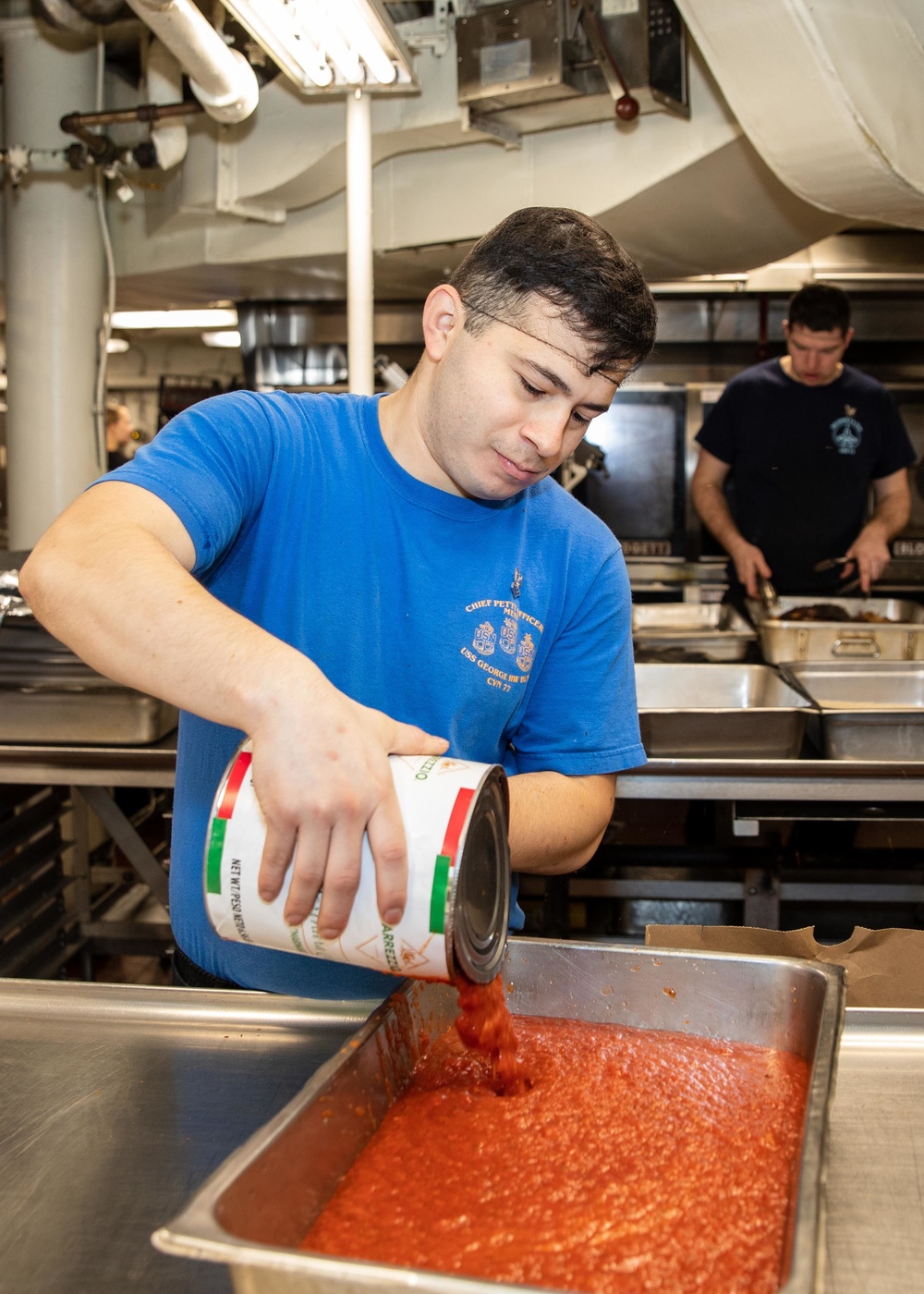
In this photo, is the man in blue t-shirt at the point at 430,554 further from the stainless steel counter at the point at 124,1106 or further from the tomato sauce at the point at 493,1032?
the tomato sauce at the point at 493,1032

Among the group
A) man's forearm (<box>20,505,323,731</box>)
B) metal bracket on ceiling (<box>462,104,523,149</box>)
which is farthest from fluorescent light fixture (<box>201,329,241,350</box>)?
man's forearm (<box>20,505,323,731</box>)

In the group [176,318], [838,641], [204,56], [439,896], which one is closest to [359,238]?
[204,56]

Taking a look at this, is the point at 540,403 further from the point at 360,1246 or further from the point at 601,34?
the point at 601,34

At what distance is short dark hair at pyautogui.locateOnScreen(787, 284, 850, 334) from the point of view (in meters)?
3.71

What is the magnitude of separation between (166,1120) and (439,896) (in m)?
0.46

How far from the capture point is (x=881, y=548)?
12.7ft

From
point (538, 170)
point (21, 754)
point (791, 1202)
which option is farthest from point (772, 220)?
point (791, 1202)

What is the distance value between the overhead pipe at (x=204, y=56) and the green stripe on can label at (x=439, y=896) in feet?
7.47

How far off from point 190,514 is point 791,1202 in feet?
2.75

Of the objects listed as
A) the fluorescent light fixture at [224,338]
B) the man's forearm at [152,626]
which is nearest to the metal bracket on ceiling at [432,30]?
the man's forearm at [152,626]

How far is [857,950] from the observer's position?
1.59 m

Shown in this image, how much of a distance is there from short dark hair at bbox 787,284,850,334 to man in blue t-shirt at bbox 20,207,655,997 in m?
2.65

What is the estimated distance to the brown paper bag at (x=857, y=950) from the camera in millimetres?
1493

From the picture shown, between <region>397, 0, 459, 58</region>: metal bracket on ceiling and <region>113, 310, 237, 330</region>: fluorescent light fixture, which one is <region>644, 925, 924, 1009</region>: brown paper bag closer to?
<region>397, 0, 459, 58</region>: metal bracket on ceiling
